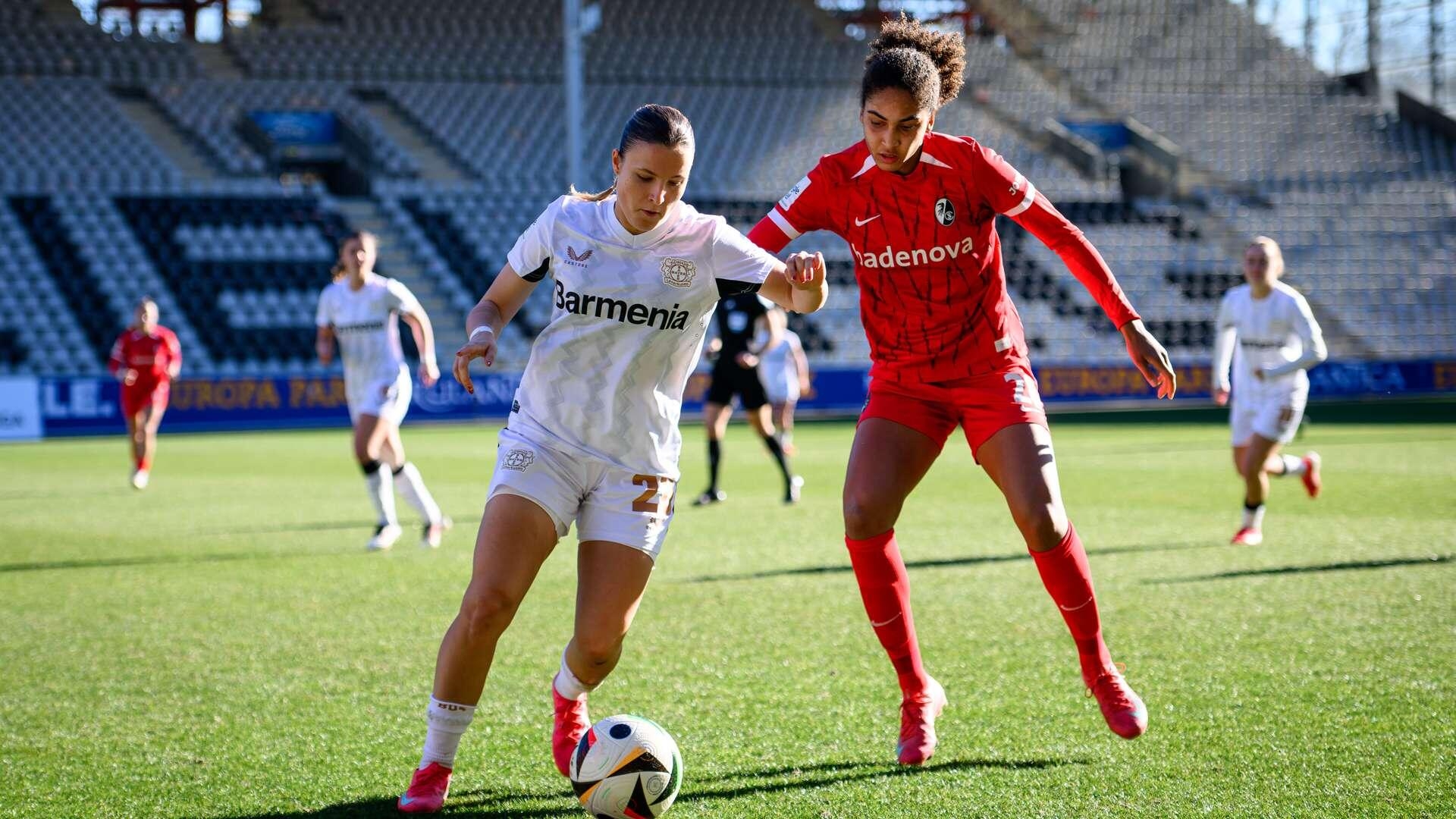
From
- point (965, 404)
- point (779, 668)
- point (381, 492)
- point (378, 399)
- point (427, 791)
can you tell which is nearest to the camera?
point (427, 791)

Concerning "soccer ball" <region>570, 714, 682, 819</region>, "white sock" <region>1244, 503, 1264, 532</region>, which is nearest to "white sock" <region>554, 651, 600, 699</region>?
"soccer ball" <region>570, 714, 682, 819</region>

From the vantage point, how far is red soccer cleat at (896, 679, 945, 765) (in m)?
4.21

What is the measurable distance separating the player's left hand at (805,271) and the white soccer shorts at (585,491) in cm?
71

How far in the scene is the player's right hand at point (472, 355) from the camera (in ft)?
12.1

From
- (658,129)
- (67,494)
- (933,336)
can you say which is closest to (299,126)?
(67,494)

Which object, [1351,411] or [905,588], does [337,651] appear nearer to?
[905,588]

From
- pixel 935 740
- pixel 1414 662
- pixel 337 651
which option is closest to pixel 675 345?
pixel 935 740

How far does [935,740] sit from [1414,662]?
228 cm

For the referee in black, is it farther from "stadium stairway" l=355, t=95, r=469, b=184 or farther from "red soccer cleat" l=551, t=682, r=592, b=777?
"stadium stairway" l=355, t=95, r=469, b=184

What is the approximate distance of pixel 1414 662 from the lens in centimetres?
539

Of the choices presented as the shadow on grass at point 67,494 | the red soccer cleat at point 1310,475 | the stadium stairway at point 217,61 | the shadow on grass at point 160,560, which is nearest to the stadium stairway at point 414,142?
the stadium stairway at point 217,61

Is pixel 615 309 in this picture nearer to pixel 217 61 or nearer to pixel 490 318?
pixel 490 318

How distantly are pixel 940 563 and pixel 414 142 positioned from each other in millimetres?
28349

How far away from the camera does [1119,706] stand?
4.18m
